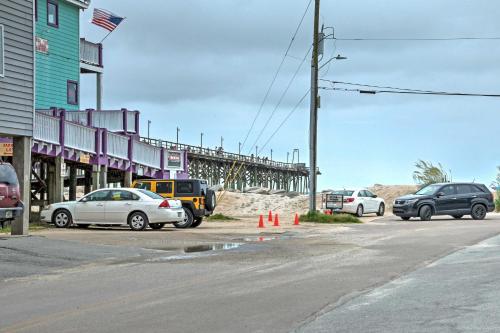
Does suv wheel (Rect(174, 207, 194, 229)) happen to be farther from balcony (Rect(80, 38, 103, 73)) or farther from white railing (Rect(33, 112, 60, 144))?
balcony (Rect(80, 38, 103, 73))

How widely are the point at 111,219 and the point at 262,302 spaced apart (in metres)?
16.2

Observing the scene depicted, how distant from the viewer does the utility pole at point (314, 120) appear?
3547cm

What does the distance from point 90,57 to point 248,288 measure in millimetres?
33304

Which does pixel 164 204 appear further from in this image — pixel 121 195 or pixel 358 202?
pixel 358 202

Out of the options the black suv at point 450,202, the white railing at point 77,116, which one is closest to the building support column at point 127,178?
the white railing at point 77,116

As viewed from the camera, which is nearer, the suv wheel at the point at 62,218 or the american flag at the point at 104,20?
the suv wheel at the point at 62,218

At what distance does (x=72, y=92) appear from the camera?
40.2m

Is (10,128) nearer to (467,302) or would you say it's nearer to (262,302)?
(262,302)

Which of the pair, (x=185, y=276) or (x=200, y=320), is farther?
(x=185, y=276)

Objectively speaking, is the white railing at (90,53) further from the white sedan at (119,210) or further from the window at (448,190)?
the window at (448,190)

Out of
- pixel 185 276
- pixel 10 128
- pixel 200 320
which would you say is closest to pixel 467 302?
pixel 200 320

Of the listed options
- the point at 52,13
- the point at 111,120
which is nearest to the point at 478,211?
the point at 111,120

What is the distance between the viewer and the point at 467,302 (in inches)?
372

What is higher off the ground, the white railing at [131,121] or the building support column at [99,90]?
the building support column at [99,90]
